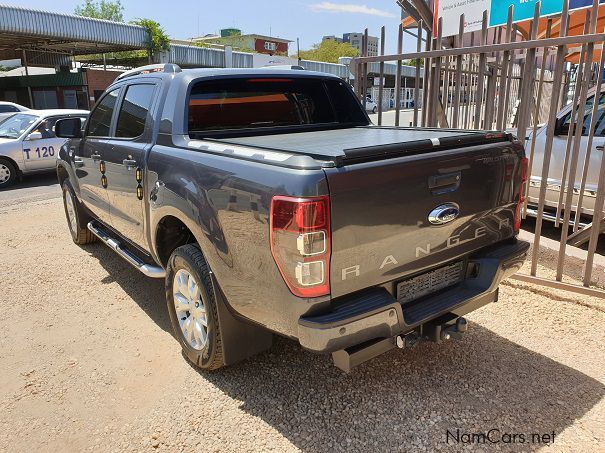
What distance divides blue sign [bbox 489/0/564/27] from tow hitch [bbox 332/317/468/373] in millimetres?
4918

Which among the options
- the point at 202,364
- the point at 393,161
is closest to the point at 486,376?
the point at 393,161

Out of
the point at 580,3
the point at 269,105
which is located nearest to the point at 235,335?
the point at 269,105

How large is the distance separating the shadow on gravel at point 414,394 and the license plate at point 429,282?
2.07 feet

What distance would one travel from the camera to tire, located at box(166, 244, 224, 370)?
2771 mm

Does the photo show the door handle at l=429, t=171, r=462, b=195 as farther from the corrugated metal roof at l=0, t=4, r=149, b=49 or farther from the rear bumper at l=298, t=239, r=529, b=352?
the corrugated metal roof at l=0, t=4, r=149, b=49

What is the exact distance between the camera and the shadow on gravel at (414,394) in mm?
2521

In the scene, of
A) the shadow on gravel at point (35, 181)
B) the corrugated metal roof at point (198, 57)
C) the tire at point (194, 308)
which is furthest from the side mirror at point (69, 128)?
the corrugated metal roof at point (198, 57)

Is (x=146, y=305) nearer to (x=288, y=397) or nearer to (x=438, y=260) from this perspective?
(x=288, y=397)

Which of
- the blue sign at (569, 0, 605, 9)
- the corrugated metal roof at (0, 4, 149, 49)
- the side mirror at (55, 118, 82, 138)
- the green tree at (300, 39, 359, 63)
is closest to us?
the side mirror at (55, 118, 82, 138)

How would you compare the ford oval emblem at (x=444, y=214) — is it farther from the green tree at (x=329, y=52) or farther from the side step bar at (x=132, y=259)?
the green tree at (x=329, y=52)

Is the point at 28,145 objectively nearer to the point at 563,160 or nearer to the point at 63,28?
the point at 563,160

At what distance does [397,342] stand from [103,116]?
3.51m

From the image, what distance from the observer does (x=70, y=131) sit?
187 inches

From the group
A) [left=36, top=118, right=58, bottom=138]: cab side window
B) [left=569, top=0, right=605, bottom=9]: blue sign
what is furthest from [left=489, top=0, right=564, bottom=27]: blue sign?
[left=36, top=118, right=58, bottom=138]: cab side window
